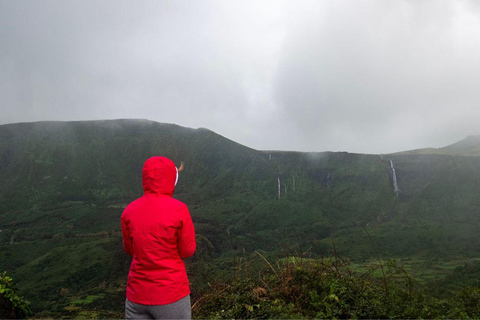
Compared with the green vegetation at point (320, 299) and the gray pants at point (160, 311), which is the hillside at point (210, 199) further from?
the gray pants at point (160, 311)

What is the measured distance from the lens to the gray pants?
3.15 metres

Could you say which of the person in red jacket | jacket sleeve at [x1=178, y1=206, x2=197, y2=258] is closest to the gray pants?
the person in red jacket

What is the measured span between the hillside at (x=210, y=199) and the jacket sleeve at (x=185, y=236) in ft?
200

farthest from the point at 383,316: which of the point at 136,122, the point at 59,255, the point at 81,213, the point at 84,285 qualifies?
the point at 136,122

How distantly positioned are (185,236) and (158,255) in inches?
12.5

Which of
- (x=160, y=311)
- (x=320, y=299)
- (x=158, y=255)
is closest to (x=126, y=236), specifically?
(x=158, y=255)

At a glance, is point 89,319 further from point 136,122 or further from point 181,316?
point 136,122

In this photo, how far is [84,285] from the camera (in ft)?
225

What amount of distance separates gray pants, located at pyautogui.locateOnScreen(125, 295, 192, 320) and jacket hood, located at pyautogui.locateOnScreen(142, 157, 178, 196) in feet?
3.65

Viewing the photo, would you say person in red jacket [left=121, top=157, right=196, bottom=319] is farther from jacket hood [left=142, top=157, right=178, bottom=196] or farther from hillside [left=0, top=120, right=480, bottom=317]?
hillside [left=0, top=120, right=480, bottom=317]

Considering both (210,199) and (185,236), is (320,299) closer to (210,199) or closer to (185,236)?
(185,236)

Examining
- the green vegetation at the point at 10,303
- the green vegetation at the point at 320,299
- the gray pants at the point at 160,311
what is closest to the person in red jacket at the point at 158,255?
the gray pants at the point at 160,311

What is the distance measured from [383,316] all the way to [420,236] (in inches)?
4147

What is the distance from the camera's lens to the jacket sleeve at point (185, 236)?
129 inches
